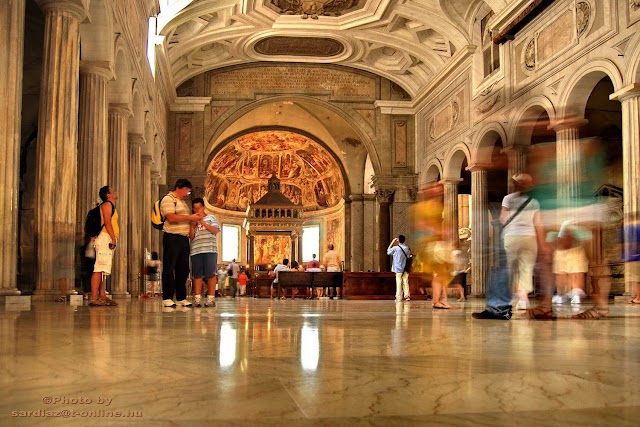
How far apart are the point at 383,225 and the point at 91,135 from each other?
16.5 meters

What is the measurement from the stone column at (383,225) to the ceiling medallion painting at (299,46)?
543 cm

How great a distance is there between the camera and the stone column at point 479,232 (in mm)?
20281

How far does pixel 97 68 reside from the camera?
42.8 ft

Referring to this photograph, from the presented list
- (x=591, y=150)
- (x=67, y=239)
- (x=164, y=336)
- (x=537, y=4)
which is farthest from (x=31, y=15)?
(x=591, y=150)

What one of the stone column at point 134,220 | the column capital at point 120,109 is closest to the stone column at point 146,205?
the stone column at point 134,220

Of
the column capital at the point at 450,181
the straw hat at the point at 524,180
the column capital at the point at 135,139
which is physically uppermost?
the column capital at the point at 135,139

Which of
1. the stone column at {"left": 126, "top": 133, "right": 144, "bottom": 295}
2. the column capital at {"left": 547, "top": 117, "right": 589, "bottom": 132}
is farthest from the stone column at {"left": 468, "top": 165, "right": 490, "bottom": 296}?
the stone column at {"left": 126, "top": 133, "right": 144, "bottom": 295}

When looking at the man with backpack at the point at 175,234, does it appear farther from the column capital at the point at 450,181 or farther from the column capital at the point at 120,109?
the column capital at the point at 450,181

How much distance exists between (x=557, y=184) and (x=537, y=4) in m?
4.04

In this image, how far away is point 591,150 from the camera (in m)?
18.4

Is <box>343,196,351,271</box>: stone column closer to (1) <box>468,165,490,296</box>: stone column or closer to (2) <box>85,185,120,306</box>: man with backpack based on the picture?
(1) <box>468,165,490,296</box>: stone column

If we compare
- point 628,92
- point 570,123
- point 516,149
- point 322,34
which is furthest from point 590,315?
point 322,34

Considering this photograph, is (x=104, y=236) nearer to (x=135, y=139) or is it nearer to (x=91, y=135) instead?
(x=91, y=135)

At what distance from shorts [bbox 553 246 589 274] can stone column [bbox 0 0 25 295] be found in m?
6.06
